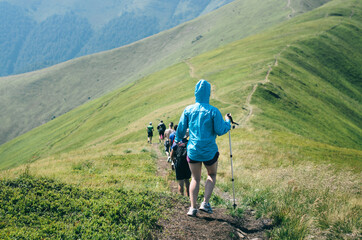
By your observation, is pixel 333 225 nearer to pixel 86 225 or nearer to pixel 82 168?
pixel 86 225

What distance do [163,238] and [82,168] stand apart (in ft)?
41.0

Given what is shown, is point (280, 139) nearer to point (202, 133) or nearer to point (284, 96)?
point (284, 96)

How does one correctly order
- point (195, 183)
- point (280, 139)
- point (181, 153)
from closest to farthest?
point (195, 183) → point (181, 153) → point (280, 139)

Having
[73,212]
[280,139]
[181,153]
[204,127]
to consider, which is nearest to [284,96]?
[280,139]

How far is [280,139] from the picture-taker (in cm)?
2445

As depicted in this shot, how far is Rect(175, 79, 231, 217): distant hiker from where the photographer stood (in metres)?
6.91

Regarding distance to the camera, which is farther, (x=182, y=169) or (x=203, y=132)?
(x=182, y=169)

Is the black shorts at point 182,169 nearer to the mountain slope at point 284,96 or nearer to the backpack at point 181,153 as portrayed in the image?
the backpack at point 181,153

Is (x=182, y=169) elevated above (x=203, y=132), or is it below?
below

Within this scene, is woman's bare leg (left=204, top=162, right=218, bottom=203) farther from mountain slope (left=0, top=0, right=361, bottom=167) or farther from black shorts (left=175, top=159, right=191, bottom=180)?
mountain slope (left=0, top=0, right=361, bottom=167)

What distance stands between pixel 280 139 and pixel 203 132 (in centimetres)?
1949

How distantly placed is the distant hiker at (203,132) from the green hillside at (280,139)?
208 centimetres

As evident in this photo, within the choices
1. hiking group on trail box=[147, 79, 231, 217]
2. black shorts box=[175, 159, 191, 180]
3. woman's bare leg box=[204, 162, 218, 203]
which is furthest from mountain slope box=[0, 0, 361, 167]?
hiking group on trail box=[147, 79, 231, 217]

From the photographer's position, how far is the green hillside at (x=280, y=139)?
7.85m
